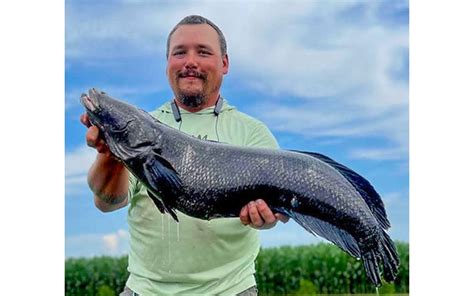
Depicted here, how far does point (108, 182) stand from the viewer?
6.52 ft

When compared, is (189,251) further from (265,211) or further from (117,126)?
(117,126)

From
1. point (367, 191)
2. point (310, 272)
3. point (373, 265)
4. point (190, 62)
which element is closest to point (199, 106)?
point (190, 62)

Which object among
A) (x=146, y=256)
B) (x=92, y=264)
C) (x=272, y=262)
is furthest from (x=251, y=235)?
(x=272, y=262)

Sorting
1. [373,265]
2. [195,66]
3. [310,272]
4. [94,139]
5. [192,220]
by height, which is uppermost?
[195,66]

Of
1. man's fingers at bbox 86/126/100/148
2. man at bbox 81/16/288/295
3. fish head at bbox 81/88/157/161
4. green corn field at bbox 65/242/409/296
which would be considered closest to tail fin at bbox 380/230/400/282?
man at bbox 81/16/288/295

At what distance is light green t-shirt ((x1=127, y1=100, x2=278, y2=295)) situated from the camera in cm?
208

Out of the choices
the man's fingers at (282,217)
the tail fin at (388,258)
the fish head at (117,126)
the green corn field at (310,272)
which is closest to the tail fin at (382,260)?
the tail fin at (388,258)

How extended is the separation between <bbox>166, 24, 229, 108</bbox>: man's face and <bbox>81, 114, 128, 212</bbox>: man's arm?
34cm

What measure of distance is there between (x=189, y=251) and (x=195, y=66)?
1.77 feet

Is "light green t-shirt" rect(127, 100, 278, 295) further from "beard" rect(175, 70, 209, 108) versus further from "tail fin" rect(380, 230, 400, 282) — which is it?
"tail fin" rect(380, 230, 400, 282)

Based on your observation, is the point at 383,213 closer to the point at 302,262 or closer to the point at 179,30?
the point at 179,30

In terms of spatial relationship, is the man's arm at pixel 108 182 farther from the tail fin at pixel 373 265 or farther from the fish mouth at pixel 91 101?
the tail fin at pixel 373 265

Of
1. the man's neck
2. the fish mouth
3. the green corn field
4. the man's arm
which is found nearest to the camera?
the fish mouth
